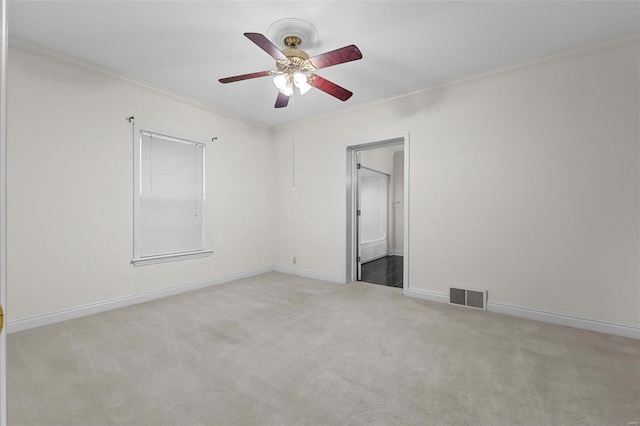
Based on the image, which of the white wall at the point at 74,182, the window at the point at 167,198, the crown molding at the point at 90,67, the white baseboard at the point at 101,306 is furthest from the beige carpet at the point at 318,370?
the crown molding at the point at 90,67

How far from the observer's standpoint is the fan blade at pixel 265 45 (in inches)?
78.0

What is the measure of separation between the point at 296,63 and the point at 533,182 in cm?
269

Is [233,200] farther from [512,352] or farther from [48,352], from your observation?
[512,352]

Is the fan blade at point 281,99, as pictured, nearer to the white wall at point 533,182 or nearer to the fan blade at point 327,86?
the fan blade at point 327,86

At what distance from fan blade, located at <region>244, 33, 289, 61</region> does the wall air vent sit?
3.14 meters

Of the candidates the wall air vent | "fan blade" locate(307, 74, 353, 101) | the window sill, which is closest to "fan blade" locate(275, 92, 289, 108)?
"fan blade" locate(307, 74, 353, 101)

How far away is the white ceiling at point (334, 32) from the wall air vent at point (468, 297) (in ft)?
8.25

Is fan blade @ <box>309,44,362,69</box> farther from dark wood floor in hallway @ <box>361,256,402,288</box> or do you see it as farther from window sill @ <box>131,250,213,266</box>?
dark wood floor in hallway @ <box>361,256,402,288</box>

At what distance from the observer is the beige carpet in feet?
5.38

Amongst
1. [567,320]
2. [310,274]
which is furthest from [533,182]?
[310,274]

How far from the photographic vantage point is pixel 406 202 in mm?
3928

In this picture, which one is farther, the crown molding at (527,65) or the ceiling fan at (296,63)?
the crown molding at (527,65)

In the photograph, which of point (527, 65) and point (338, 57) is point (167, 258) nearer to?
point (338, 57)

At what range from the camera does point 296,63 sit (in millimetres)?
2480
